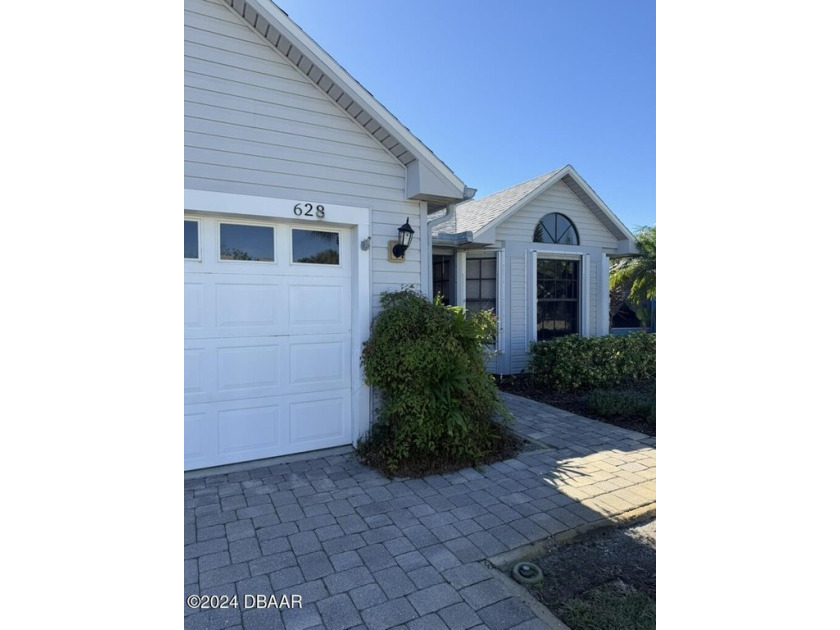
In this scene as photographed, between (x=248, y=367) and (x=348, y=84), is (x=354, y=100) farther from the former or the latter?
(x=248, y=367)

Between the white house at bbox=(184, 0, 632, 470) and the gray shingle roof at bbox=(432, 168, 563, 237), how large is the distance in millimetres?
3471

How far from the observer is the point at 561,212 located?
9336 mm

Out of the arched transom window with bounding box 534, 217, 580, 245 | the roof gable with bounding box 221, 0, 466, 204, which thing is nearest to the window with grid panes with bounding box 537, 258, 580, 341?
the arched transom window with bounding box 534, 217, 580, 245

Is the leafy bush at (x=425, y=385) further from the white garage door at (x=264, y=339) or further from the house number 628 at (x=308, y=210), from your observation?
the house number 628 at (x=308, y=210)

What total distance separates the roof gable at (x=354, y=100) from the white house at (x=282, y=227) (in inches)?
0.5

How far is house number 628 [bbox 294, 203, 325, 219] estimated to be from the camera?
433 centimetres

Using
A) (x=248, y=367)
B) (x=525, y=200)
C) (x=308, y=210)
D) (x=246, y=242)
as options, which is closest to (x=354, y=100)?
(x=308, y=210)

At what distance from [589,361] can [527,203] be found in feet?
11.8

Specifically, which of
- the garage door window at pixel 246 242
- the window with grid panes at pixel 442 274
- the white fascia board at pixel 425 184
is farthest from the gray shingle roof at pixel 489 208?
the garage door window at pixel 246 242
